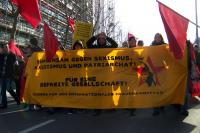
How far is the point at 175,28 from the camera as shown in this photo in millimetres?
10672

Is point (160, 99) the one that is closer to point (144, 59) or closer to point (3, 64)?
point (144, 59)

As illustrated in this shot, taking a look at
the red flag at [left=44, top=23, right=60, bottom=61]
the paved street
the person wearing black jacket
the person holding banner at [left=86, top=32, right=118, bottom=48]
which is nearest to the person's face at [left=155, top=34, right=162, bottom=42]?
the person holding banner at [left=86, top=32, right=118, bottom=48]

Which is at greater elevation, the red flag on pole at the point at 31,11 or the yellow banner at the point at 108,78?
the red flag on pole at the point at 31,11

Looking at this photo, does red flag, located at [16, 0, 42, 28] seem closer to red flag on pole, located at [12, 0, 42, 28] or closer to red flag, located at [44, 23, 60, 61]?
red flag on pole, located at [12, 0, 42, 28]

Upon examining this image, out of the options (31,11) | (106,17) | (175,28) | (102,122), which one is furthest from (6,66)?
(106,17)

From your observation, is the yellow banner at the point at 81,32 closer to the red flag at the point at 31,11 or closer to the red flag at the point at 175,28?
the red flag at the point at 31,11

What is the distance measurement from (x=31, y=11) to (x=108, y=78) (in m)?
2.85

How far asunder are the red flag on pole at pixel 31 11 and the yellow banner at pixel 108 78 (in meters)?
0.91

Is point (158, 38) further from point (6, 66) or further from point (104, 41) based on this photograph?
point (6, 66)

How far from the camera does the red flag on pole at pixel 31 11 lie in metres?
13.1

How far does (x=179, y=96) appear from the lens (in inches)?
434

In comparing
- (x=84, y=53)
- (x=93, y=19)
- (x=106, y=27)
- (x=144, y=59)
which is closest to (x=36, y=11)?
(x=84, y=53)

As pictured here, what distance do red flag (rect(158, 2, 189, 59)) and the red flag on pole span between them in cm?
356

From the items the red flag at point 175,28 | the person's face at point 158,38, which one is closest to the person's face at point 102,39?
the person's face at point 158,38
